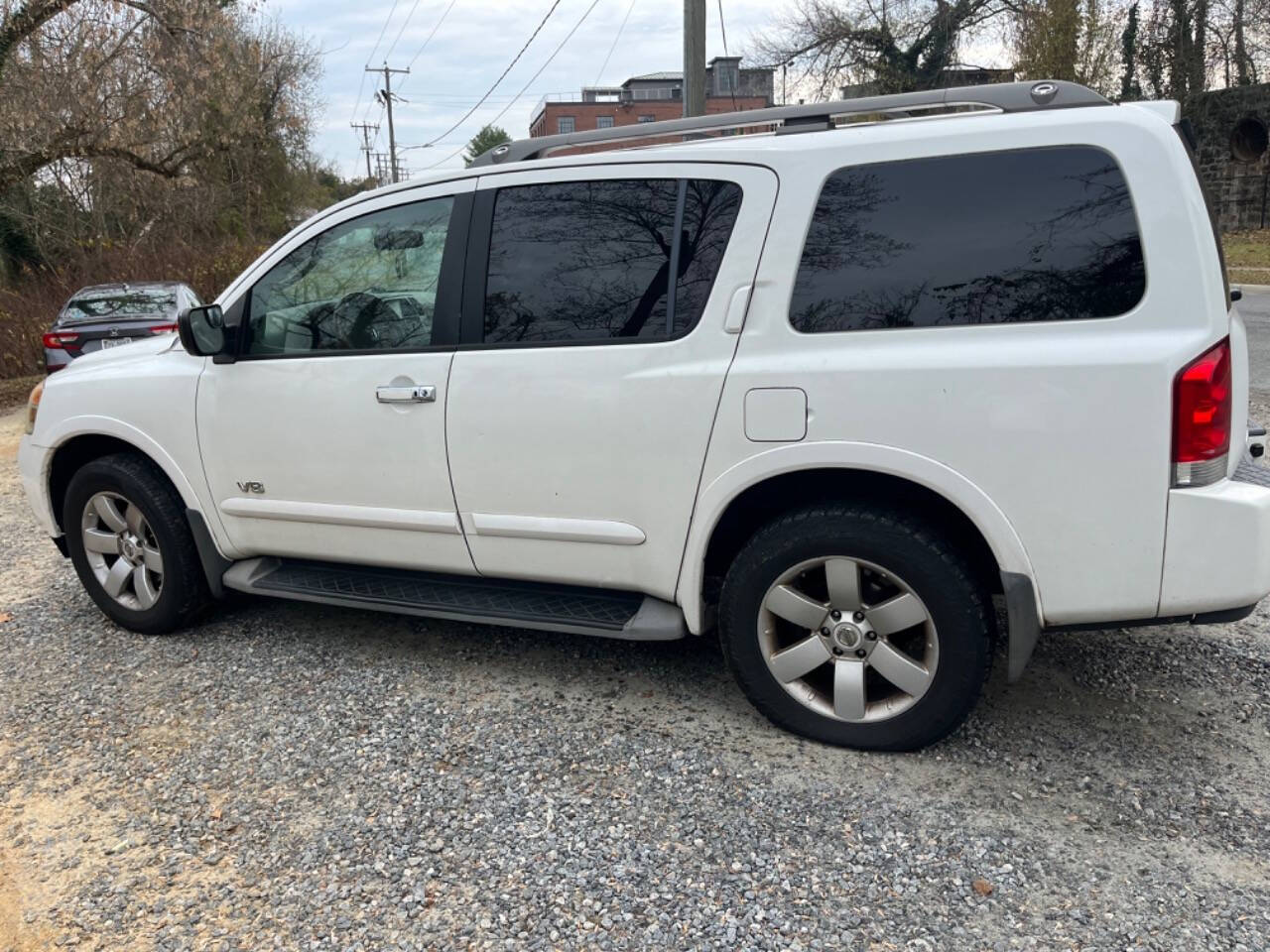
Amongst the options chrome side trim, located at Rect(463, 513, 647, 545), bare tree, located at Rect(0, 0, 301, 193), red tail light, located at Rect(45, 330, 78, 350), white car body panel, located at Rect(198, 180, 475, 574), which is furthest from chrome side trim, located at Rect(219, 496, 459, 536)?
bare tree, located at Rect(0, 0, 301, 193)

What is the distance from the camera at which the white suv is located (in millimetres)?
2619

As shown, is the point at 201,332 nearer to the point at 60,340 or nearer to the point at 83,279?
the point at 60,340

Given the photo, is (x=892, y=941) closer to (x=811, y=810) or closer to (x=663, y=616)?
(x=811, y=810)

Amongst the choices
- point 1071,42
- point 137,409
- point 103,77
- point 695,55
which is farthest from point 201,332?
point 1071,42

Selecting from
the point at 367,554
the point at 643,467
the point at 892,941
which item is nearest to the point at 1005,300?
the point at 643,467

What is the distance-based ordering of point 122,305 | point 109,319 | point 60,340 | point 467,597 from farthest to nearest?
point 122,305, point 109,319, point 60,340, point 467,597

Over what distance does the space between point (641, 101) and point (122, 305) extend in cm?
6083

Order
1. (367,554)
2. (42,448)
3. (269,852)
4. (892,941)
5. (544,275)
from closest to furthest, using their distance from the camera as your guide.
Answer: (892,941) → (269,852) → (544,275) → (367,554) → (42,448)

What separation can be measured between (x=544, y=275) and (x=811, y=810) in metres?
1.97

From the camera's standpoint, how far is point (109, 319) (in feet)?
37.8

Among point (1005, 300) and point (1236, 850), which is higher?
point (1005, 300)

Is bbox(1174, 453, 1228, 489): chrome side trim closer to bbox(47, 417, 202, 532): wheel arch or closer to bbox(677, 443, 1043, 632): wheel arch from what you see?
bbox(677, 443, 1043, 632): wheel arch

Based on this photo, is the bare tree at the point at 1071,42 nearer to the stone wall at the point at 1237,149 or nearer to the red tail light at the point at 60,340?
the stone wall at the point at 1237,149

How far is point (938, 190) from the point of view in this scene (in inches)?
111
